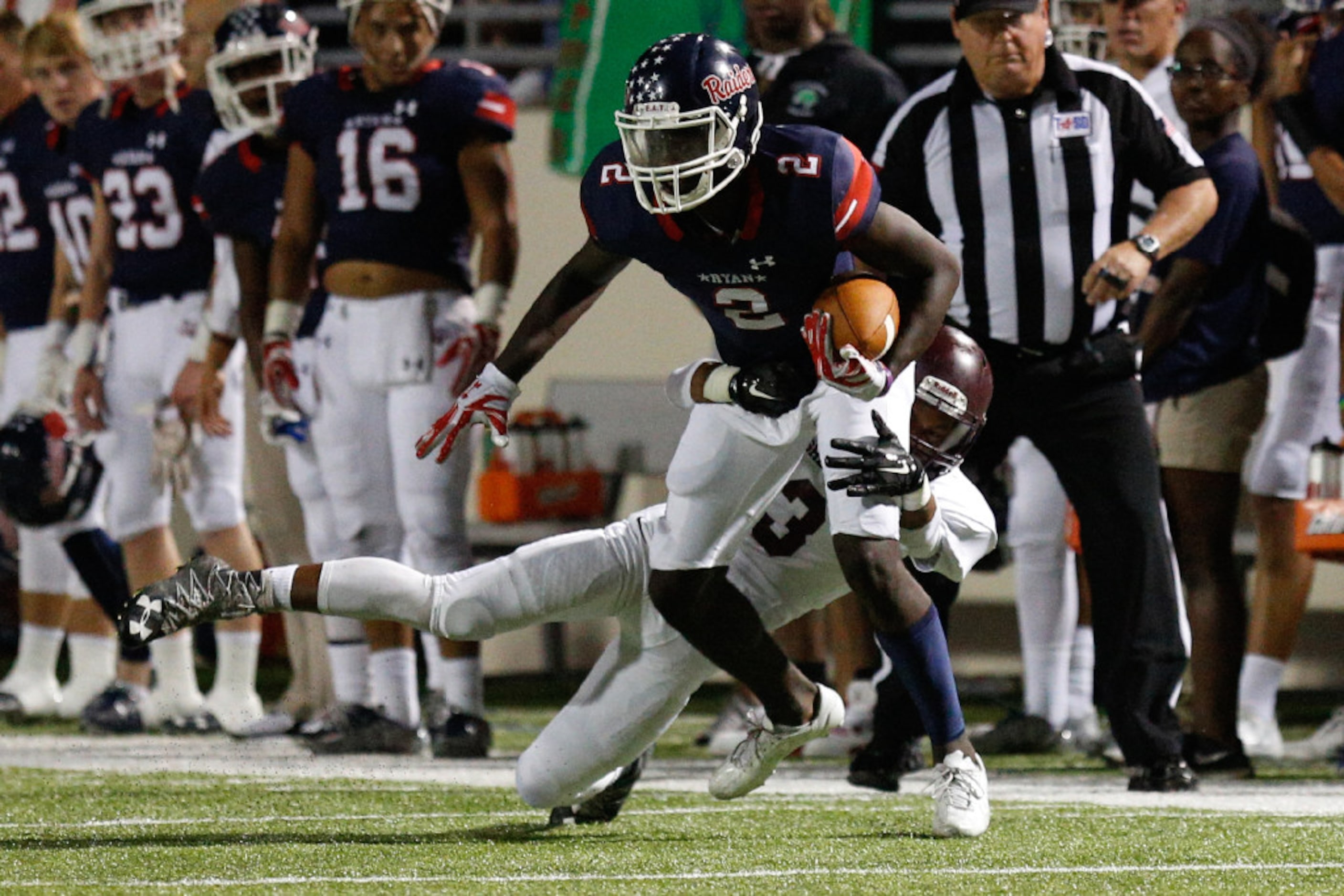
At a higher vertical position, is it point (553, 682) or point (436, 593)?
point (436, 593)

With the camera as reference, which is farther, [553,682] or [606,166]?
[553,682]

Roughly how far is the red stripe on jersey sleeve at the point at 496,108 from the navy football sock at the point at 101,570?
1838 mm

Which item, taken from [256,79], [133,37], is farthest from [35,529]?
[256,79]

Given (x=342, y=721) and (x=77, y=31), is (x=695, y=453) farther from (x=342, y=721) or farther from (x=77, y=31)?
(x=77, y=31)

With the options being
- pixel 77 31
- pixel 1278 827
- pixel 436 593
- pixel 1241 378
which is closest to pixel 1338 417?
pixel 1241 378

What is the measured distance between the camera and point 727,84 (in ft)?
11.8

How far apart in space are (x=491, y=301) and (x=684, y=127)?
1.83 meters

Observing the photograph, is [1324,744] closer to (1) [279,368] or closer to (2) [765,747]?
(2) [765,747]

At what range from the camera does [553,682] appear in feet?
26.2

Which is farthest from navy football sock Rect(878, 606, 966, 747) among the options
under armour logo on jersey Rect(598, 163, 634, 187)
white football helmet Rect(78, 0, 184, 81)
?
white football helmet Rect(78, 0, 184, 81)

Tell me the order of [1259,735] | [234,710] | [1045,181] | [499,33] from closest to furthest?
[1045,181] → [1259,735] → [234,710] → [499,33]

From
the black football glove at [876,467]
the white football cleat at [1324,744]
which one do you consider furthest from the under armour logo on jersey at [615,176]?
the white football cleat at [1324,744]

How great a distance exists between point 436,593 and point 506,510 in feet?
13.8

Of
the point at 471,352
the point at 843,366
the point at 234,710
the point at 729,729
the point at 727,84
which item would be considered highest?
the point at 727,84
